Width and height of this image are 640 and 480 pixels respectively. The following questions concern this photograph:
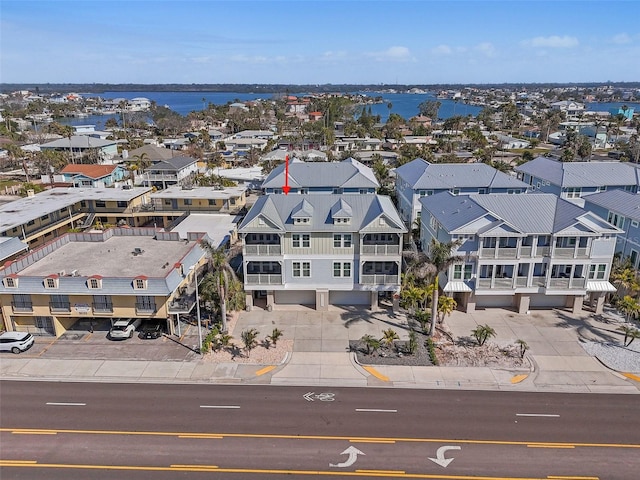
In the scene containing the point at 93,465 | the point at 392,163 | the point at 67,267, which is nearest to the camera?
the point at 93,465

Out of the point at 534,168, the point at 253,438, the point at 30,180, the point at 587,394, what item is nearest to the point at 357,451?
the point at 253,438

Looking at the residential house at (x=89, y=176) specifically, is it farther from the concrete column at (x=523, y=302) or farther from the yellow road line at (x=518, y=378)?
the yellow road line at (x=518, y=378)

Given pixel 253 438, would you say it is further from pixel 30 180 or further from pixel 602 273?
pixel 30 180

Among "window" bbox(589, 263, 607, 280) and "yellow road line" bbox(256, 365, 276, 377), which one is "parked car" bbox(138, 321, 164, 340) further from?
"window" bbox(589, 263, 607, 280)

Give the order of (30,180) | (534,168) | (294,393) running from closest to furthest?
(294,393)
(534,168)
(30,180)

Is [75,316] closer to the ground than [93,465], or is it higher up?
higher up

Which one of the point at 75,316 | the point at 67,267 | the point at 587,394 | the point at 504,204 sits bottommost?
the point at 587,394

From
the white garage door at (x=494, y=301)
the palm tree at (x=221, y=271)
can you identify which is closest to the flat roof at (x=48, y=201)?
the palm tree at (x=221, y=271)
